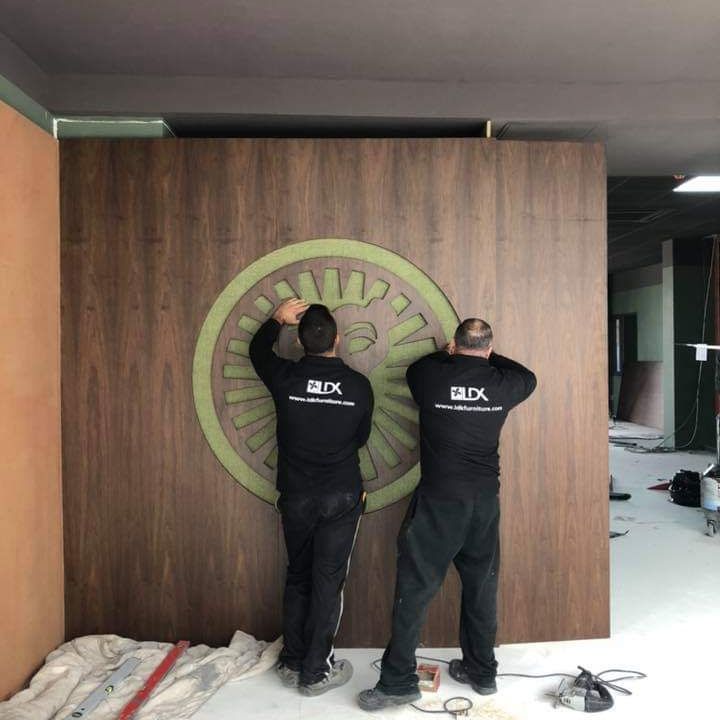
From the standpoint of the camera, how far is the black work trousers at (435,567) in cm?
274

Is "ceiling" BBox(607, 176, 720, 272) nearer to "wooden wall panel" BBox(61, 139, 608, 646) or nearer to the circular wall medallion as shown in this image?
"wooden wall panel" BBox(61, 139, 608, 646)

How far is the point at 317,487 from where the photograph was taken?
9.46 ft

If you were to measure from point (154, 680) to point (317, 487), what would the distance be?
40.8 inches

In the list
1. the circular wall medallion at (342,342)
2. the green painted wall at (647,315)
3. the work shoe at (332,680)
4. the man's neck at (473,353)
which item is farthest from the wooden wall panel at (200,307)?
the green painted wall at (647,315)

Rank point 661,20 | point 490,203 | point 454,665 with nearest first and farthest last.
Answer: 1. point 661,20
2. point 454,665
3. point 490,203

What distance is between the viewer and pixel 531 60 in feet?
10.3

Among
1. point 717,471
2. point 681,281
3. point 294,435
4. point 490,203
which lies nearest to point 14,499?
point 294,435

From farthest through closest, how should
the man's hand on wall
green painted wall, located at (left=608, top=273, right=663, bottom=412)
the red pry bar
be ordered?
green painted wall, located at (left=608, top=273, right=663, bottom=412)
the man's hand on wall
the red pry bar

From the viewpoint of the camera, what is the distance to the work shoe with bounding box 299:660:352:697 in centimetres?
283

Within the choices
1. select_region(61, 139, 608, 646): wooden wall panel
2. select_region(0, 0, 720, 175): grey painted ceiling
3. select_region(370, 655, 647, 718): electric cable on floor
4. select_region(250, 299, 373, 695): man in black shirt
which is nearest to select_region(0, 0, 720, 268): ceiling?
select_region(0, 0, 720, 175): grey painted ceiling

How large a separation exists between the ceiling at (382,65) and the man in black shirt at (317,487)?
3.81ft

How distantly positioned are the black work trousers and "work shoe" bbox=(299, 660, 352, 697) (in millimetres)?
259

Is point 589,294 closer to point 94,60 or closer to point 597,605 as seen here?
point 597,605

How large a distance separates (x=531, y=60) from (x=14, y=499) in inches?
117
